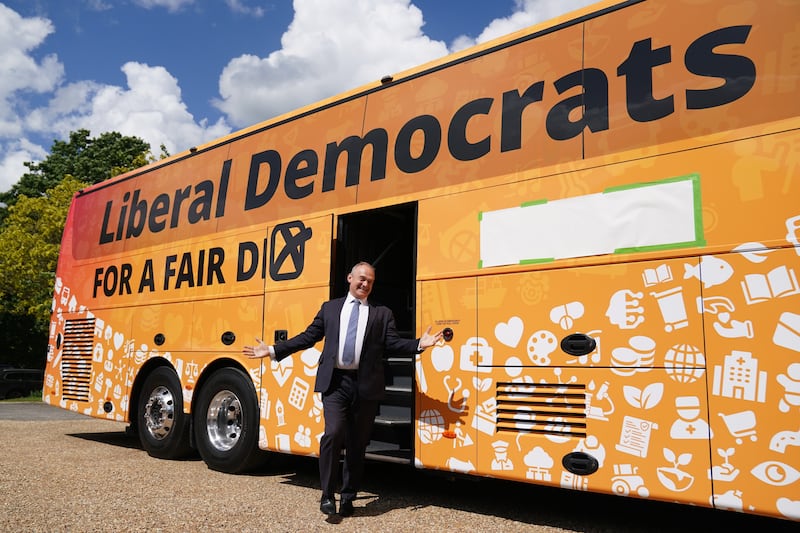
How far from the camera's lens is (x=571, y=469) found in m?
4.27

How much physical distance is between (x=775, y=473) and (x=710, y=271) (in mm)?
1157

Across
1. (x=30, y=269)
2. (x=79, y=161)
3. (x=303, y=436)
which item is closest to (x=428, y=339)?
(x=303, y=436)

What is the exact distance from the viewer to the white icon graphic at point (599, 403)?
13.7 feet

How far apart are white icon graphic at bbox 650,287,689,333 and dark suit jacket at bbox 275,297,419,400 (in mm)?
1908

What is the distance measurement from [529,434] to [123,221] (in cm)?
690

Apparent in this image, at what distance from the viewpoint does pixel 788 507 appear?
350 centimetres

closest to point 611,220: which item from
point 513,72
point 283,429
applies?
point 513,72

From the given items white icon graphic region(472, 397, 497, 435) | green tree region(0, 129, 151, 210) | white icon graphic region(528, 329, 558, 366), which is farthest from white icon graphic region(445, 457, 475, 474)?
green tree region(0, 129, 151, 210)

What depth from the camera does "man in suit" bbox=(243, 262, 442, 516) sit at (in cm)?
513

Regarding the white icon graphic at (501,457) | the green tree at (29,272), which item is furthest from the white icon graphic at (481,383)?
the green tree at (29,272)

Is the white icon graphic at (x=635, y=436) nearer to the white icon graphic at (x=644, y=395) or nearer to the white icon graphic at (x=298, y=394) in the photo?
the white icon graphic at (x=644, y=395)

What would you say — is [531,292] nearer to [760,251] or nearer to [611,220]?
[611,220]

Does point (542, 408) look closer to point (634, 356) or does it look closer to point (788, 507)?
point (634, 356)

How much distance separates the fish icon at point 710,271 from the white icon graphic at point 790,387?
0.60 meters
